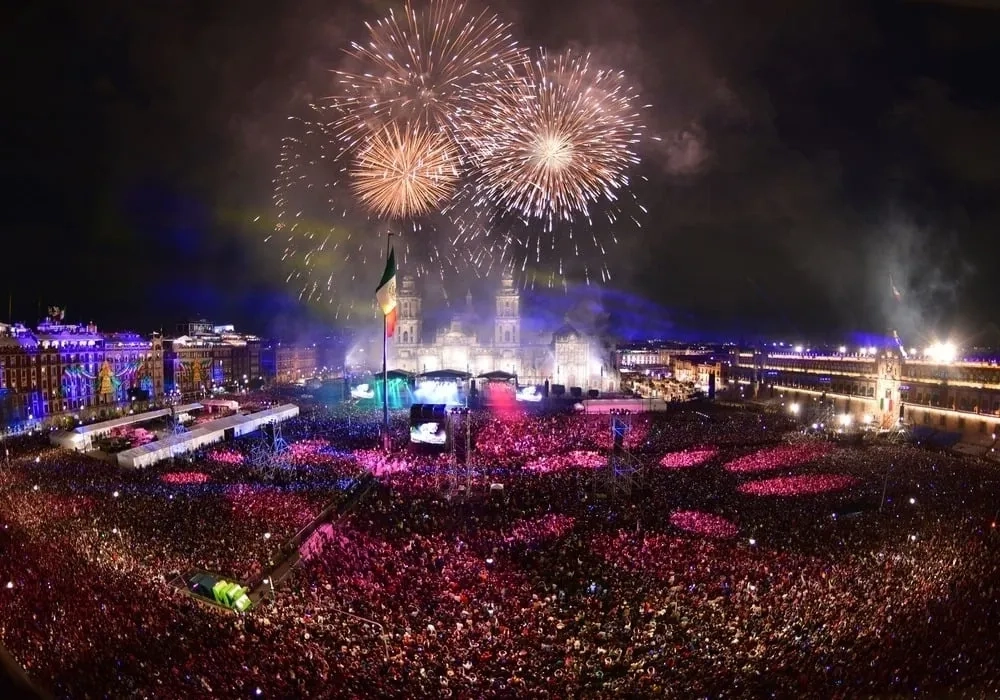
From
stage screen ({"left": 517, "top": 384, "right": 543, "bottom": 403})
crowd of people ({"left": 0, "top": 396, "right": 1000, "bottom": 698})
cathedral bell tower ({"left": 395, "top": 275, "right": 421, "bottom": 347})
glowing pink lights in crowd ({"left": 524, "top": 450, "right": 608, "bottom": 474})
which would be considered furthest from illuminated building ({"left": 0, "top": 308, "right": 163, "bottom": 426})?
glowing pink lights in crowd ({"left": 524, "top": 450, "right": 608, "bottom": 474})

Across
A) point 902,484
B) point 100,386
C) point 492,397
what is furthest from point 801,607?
point 100,386

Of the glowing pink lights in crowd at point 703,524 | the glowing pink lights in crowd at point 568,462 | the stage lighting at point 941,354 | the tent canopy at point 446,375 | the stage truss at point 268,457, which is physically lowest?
the glowing pink lights in crowd at point 703,524

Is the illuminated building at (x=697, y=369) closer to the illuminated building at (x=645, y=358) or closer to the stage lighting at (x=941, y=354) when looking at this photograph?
the illuminated building at (x=645, y=358)

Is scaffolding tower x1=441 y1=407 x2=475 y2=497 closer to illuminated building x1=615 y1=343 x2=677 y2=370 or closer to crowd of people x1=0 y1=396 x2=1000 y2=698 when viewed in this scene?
crowd of people x1=0 y1=396 x2=1000 y2=698

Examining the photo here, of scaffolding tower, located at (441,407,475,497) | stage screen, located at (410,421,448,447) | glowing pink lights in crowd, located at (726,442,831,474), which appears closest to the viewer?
scaffolding tower, located at (441,407,475,497)

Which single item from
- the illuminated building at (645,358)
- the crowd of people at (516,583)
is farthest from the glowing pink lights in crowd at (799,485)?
the illuminated building at (645,358)
